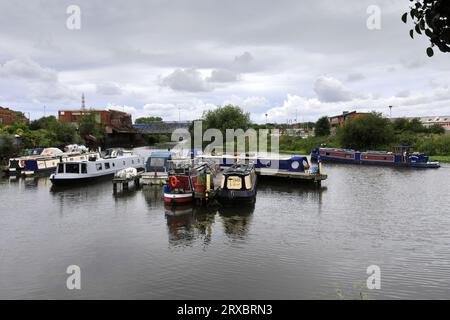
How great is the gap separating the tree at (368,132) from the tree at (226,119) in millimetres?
17860

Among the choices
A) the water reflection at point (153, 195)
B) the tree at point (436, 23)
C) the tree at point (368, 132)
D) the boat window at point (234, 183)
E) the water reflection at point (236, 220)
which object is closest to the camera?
the tree at point (436, 23)

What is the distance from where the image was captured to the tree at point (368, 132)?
64.6 meters

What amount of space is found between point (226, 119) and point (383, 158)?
92.9 ft

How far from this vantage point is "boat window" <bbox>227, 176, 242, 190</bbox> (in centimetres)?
2484

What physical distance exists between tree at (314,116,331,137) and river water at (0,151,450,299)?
61.7 meters

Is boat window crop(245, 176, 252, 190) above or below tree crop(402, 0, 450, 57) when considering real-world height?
below

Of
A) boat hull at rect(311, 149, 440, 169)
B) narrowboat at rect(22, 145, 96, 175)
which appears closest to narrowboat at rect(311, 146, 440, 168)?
boat hull at rect(311, 149, 440, 169)

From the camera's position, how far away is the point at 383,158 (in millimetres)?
50812

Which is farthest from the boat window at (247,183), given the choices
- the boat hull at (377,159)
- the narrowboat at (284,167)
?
the boat hull at (377,159)

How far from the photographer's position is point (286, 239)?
1753cm

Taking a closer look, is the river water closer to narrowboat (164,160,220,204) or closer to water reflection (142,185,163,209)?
water reflection (142,185,163,209)

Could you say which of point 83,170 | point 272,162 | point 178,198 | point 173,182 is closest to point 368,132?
point 272,162

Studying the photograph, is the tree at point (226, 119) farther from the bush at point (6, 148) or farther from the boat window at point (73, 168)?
the boat window at point (73, 168)
